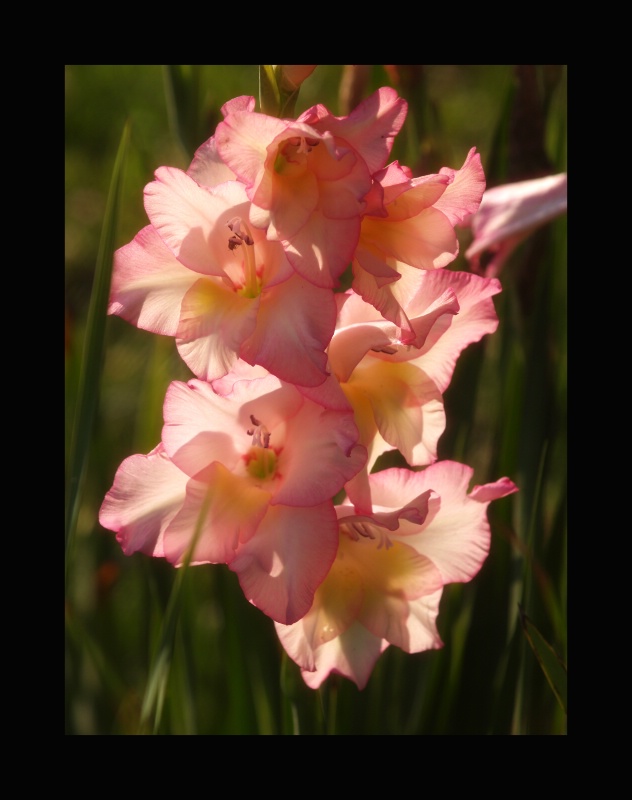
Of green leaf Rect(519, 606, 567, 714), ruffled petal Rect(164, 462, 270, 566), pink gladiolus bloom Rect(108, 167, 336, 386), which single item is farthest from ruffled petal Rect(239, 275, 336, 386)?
green leaf Rect(519, 606, 567, 714)

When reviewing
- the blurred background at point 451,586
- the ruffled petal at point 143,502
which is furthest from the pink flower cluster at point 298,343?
the blurred background at point 451,586

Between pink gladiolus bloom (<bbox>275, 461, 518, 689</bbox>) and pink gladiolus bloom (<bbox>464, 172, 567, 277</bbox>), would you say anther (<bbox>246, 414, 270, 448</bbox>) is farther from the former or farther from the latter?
pink gladiolus bloom (<bbox>464, 172, 567, 277</bbox>)

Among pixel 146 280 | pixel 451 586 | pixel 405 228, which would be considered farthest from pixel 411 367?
pixel 451 586

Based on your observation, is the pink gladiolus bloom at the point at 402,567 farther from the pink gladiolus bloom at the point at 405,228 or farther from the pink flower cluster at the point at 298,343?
the pink gladiolus bloom at the point at 405,228

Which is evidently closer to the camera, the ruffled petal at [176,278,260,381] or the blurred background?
the ruffled petal at [176,278,260,381]

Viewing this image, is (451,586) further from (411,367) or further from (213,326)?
(213,326)

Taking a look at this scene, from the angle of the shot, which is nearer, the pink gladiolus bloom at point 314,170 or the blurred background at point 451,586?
the pink gladiolus bloom at point 314,170

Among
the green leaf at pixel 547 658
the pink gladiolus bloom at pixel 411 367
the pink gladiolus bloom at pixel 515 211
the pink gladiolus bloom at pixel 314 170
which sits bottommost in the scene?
the green leaf at pixel 547 658
